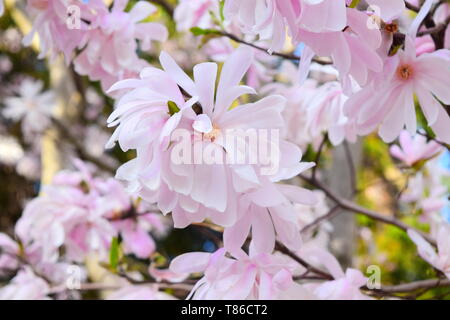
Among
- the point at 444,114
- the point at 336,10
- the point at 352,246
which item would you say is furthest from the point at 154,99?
the point at 352,246

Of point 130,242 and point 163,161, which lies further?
point 130,242

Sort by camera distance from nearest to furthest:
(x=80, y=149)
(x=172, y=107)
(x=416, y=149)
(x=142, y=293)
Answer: (x=172, y=107), (x=142, y=293), (x=416, y=149), (x=80, y=149)

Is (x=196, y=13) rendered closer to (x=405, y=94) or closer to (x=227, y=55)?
(x=227, y=55)

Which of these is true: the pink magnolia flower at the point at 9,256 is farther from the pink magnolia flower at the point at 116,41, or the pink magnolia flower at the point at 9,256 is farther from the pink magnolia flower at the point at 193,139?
the pink magnolia flower at the point at 193,139

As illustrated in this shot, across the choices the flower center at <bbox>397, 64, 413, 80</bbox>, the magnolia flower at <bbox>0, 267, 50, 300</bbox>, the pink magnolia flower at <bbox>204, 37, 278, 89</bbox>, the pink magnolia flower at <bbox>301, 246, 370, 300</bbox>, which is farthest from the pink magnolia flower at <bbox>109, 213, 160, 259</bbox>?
the flower center at <bbox>397, 64, 413, 80</bbox>

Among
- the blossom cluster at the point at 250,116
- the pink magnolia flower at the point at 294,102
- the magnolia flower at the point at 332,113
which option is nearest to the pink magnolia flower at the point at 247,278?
the blossom cluster at the point at 250,116

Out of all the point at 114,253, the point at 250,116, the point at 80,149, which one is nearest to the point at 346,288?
the point at 250,116

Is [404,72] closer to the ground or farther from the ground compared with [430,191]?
farther from the ground
